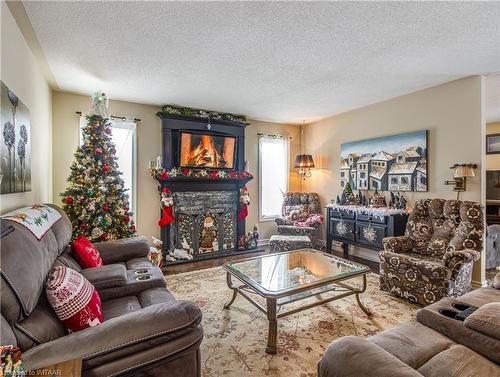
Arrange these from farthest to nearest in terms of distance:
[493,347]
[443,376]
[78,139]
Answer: [78,139]
[493,347]
[443,376]

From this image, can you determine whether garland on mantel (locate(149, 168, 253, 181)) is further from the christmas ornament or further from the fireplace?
the christmas ornament

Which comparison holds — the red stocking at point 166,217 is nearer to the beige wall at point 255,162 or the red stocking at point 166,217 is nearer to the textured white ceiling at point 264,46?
the beige wall at point 255,162

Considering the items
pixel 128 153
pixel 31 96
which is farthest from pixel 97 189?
pixel 31 96

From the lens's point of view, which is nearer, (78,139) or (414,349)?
(414,349)

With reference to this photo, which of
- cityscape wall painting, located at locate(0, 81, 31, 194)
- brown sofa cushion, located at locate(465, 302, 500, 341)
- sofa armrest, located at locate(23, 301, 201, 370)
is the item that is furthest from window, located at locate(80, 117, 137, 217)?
brown sofa cushion, located at locate(465, 302, 500, 341)

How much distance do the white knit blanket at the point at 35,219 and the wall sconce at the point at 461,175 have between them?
167 inches

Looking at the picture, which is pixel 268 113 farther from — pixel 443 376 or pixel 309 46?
pixel 443 376

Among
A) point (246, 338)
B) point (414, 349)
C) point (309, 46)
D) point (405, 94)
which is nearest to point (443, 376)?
point (414, 349)

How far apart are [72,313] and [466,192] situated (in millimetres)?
4278

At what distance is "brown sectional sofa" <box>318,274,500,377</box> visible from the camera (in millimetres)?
1018

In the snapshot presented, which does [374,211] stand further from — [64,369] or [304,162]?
[64,369]

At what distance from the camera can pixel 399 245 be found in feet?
10.5

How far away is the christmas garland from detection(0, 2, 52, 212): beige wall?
1.66m

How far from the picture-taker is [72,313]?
1376mm
